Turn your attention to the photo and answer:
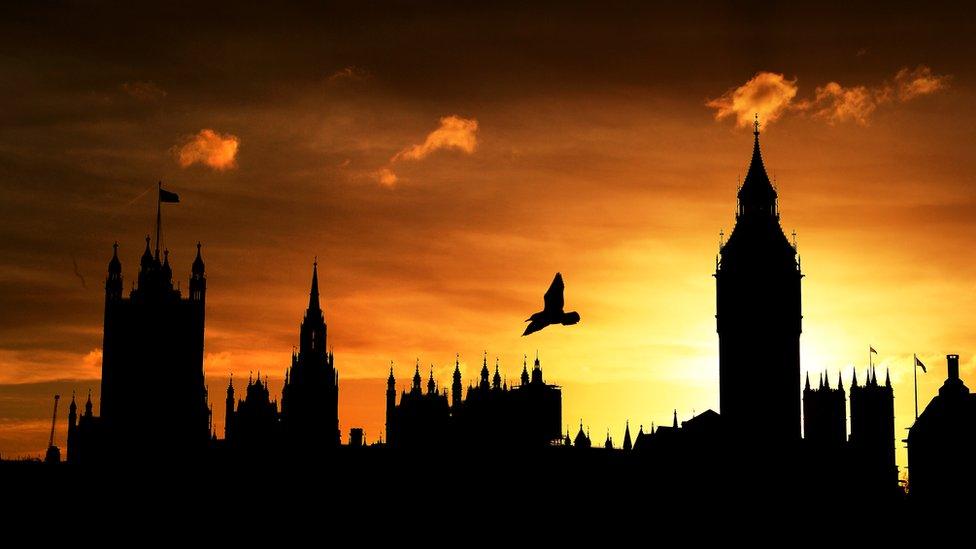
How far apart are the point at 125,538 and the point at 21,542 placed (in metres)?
11.2

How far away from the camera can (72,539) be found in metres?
199

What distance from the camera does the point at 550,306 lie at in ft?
320

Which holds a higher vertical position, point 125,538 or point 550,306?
point 550,306

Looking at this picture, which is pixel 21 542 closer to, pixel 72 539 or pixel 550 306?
pixel 72 539

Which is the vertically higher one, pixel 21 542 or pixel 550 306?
pixel 550 306

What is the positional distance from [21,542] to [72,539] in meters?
5.67

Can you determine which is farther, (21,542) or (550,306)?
(21,542)

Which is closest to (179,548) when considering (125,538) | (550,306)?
(125,538)

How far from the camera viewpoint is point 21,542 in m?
196

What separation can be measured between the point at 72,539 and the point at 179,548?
1176cm

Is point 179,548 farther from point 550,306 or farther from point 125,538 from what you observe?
point 550,306

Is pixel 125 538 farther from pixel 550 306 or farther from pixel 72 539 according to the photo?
pixel 550 306

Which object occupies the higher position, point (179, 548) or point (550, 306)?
point (550, 306)

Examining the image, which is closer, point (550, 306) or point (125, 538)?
point (550, 306)
